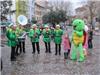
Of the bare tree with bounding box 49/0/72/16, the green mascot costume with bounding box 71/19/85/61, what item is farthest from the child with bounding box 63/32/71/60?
the bare tree with bounding box 49/0/72/16

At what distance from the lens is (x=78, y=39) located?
17.5 m

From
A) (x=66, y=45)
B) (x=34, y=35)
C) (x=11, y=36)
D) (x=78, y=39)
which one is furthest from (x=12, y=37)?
(x=34, y=35)

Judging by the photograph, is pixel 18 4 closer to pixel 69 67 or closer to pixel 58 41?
pixel 58 41

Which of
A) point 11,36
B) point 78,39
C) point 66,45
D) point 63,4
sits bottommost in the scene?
point 66,45

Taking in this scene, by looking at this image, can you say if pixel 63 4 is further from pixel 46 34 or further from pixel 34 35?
pixel 34 35

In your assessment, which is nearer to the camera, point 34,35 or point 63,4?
point 34,35

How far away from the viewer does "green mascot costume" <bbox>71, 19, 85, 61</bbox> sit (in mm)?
17328

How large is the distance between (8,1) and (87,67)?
3934 cm

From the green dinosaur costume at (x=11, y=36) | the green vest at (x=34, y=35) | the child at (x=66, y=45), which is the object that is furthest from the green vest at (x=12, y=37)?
the green vest at (x=34, y=35)

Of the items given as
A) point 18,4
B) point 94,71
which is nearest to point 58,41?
point 94,71

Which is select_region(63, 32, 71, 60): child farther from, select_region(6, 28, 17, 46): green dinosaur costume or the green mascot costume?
select_region(6, 28, 17, 46): green dinosaur costume

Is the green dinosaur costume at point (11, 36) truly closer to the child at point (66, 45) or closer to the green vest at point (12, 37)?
the green vest at point (12, 37)

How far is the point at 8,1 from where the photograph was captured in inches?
2105

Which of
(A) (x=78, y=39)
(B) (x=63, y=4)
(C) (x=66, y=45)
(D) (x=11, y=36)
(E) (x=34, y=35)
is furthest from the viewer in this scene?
(B) (x=63, y=4)
